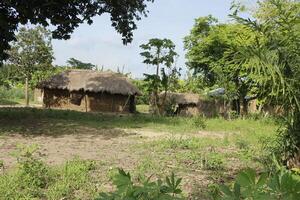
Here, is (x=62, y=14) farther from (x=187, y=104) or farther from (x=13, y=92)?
(x=13, y=92)

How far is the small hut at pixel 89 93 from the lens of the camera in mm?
28875

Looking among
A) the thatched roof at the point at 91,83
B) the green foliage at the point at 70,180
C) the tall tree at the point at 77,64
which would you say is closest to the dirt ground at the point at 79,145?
the green foliage at the point at 70,180

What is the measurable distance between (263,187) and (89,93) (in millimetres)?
28509

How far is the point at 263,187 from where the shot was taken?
1.14 metres

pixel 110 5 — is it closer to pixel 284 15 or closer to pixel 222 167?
pixel 222 167

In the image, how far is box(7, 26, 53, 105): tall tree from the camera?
3978cm

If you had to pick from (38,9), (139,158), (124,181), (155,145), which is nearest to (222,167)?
(139,158)

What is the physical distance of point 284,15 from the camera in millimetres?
4676

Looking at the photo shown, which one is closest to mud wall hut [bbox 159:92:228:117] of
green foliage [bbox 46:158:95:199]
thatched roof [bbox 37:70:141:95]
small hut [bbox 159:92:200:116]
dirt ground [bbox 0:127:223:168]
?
small hut [bbox 159:92:200:116]

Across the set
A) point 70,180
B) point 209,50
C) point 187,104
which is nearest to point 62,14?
point 70,180

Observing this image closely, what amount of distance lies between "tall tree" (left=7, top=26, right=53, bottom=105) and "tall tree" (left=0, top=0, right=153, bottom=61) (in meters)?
25.6

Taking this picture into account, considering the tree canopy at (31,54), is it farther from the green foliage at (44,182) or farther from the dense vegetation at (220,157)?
the green foliage at (44,182)

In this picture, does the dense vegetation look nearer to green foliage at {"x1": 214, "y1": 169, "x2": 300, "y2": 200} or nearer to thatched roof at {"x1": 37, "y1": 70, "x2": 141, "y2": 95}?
green foliage at {"x1": 214, "y1": 169, "x2": 300, "y2": 200}

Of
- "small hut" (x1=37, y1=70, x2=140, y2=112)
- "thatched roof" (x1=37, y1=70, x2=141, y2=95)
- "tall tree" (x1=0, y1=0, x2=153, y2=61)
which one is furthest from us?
"small hut" (x1=37, y1=70, x2=140, y2=112)
